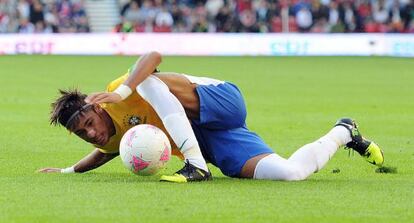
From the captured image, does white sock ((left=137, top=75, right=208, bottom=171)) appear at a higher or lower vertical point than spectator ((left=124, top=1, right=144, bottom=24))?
higher

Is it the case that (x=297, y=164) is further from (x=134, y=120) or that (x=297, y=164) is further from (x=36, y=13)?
(x=36, y=13)

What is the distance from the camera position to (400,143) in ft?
43.7

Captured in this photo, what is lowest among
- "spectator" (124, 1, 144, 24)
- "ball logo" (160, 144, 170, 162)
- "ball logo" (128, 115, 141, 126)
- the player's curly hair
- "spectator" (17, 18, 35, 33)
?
"spectator" (17, 18, 35, 33)

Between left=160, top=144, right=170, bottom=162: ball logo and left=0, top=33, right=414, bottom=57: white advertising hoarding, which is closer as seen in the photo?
left=160, top=144, right=170, bottom=162: ball logo

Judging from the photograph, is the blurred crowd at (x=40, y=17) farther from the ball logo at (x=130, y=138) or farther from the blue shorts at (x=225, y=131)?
the ball logo at (x=130, y=138)

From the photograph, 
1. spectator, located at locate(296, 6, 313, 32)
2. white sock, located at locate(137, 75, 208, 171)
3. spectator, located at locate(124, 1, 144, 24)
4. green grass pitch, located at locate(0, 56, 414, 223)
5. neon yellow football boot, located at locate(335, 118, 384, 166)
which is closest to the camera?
green grass pitch, located at locate(0, 56, 414, 223)

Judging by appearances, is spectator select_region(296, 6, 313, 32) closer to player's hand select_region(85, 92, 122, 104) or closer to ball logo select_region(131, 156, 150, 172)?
ball logo select_region(131, 156, 150, 172)

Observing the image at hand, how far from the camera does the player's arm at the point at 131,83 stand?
879 cm

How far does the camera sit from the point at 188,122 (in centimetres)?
906

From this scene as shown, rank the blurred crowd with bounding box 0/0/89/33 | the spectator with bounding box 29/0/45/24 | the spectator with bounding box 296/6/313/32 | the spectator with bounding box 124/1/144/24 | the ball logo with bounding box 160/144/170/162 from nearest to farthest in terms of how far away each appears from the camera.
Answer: the ball logo with bounding box 160/144/170/162 < the spectator with bounding box 296/6/313/32 < the spectator with bounding box 29/0/45/24 < the blurred crowd with bounding box 0/0/89/33 < the spectator with bounding box 124/1/144/24

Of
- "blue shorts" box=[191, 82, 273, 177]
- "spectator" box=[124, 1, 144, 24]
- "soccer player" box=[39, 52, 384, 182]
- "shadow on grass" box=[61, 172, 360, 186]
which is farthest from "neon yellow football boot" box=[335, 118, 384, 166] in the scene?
"spectator" box=[124, 1, 144, 24]

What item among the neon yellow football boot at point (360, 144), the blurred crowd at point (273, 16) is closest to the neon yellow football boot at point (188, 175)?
the neon yellow football boot at point (360, 144)

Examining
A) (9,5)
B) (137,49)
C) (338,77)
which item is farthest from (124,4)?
(338,77)

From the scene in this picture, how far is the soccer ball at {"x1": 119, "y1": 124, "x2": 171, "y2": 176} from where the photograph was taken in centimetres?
901
